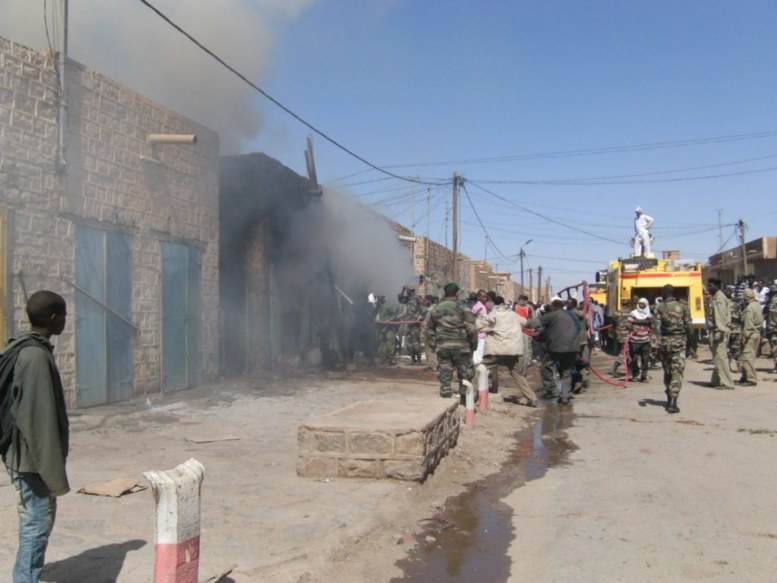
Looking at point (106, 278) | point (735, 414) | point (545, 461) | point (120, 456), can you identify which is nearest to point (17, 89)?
point (106, 278)

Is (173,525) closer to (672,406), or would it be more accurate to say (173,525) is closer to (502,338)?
(502,338)

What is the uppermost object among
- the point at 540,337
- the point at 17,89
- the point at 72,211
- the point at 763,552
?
the point at 17,89

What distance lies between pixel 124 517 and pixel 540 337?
746cm

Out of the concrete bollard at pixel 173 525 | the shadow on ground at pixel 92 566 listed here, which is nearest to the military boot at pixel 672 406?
the shadow on ground at pixel 92 566

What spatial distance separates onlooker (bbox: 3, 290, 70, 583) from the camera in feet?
9.58

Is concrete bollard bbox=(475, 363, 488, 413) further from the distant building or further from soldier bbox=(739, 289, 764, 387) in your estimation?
the distant building

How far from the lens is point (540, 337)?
35.0 ft

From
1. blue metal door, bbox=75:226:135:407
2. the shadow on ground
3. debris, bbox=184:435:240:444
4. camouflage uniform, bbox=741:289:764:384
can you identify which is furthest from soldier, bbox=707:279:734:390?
the shadow on ground

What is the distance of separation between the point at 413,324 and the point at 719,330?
25.2ft

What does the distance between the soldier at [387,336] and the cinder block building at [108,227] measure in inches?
227

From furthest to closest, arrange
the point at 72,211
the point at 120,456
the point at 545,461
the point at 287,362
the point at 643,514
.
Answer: the point at 287,362 → the point at 72,211 → the point at 545,461 → the point at 120,456 → the point at 643,514

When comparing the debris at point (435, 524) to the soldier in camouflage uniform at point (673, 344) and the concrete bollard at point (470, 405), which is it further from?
the soldier in camouflage uniform at point (673, 344)

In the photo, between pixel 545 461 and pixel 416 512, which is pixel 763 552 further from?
Result: pixel 545 461

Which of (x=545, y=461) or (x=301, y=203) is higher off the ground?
(x=301, y=203)
